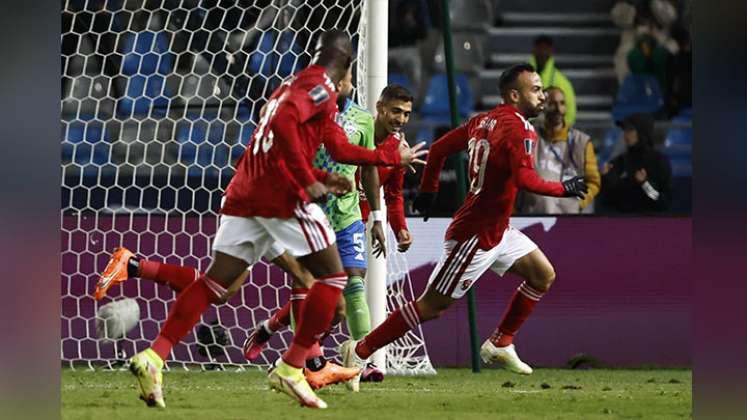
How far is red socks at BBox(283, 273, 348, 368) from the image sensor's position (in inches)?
195

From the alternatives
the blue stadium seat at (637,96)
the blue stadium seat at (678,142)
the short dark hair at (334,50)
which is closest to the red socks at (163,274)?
the short dark hair at (334,50)

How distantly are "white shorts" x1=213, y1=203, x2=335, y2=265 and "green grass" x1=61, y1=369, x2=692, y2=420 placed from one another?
2.11 ft

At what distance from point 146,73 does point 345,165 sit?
2.92 meters

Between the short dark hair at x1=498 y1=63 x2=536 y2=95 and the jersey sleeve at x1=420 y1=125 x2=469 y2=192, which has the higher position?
the short dark hair at x1=498 y1=63 x2=536 y2=95

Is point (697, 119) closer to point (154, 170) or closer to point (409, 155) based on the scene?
point (409, 155)

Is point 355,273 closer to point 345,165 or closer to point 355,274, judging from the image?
point 355,274

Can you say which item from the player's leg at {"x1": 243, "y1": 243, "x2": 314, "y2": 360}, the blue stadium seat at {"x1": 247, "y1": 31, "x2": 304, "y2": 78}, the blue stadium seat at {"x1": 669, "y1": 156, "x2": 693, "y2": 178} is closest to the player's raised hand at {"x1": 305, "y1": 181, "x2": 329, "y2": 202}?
the player's leg at {"x1": 243, "y1": 243, "x2": 314, "y2": 360}

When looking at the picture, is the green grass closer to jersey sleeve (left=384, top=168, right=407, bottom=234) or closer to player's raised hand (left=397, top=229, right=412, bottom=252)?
player's raised hand (left=397, top=229, right=412, bottom=252)

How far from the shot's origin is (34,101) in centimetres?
145

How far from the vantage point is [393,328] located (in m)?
6.26

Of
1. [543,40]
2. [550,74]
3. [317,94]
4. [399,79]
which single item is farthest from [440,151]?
[543,40]

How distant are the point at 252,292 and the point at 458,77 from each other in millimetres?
3302

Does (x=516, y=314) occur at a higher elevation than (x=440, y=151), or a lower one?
lower

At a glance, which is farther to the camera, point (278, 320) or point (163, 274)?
point (163, 274)
